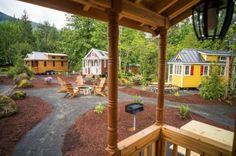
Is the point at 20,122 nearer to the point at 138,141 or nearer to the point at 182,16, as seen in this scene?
the point at 138,141

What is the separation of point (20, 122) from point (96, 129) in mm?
2779

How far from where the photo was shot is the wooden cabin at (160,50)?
175 cm

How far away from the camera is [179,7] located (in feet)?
7.39

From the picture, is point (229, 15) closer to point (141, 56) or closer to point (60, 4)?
point (60, 4)

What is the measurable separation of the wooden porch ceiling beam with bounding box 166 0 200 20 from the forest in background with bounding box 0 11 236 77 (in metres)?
9.23

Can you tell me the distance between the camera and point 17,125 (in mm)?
5430

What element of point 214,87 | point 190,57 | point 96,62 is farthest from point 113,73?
point 96,62

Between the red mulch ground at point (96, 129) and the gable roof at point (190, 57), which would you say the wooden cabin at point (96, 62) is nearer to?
the gable roof at point (190, 57)

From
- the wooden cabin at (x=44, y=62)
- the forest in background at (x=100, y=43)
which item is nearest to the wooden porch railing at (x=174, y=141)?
the forest in background at (x=100, y=43)

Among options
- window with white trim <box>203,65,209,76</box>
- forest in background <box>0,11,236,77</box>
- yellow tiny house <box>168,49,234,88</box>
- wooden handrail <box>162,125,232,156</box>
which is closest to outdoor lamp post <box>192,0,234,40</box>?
wooden handrail <box>162,125,232,156</box>

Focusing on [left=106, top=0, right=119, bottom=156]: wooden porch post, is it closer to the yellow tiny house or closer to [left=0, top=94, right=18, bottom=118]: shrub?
[left=0, top=94, right=18, bottom=118]: shrub

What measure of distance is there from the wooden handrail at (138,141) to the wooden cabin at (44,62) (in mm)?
22873

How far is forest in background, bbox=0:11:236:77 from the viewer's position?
579 inches

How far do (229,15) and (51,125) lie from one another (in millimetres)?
5556
